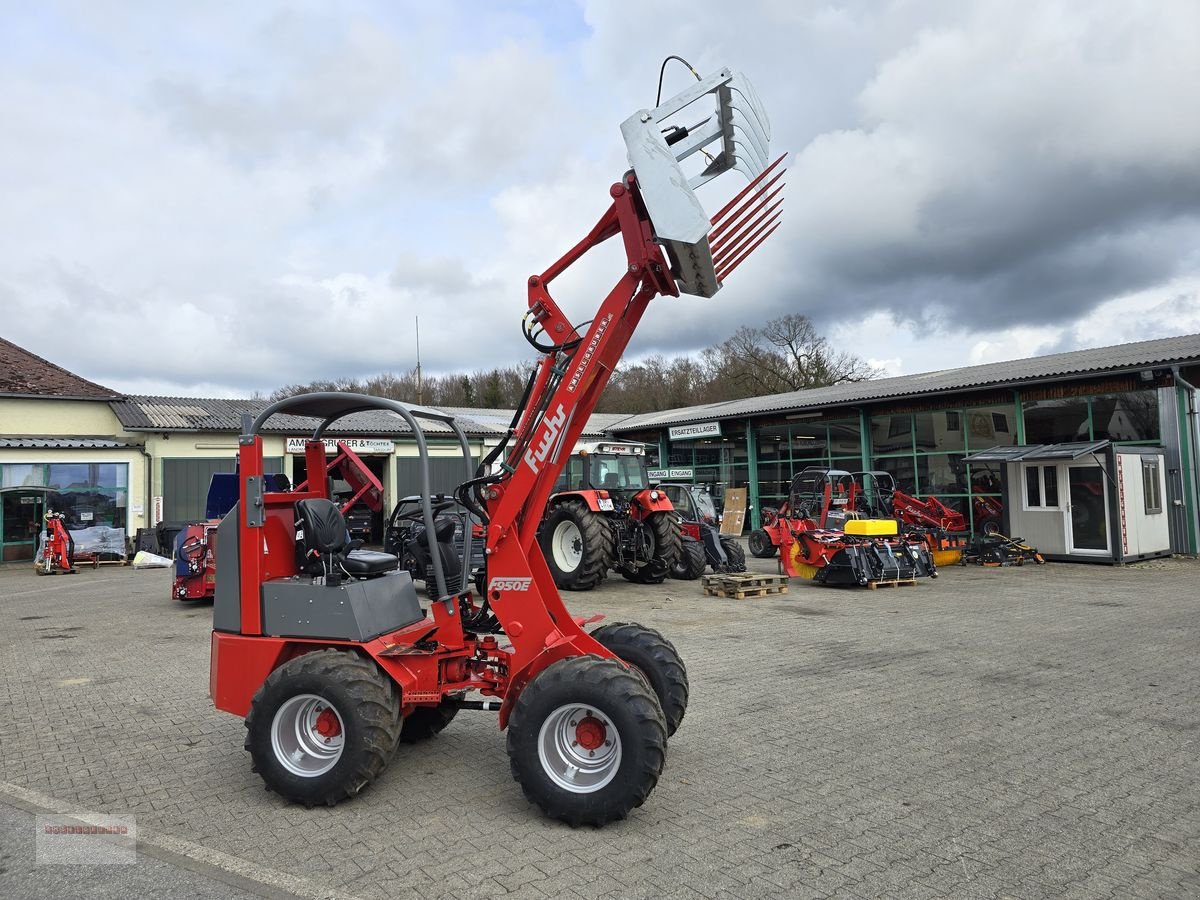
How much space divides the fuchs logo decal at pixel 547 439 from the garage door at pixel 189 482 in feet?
59.6

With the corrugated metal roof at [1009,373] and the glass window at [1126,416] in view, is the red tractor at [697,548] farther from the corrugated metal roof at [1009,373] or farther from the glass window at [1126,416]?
the glass window at [1126,416]

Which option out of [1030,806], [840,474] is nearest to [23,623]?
[1030,806]

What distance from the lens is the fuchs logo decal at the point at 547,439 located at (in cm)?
430

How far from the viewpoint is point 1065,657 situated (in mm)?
7316

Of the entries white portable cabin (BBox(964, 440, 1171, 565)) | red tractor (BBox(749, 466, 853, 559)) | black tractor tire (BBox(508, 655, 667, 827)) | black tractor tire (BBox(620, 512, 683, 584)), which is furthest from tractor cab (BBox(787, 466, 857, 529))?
black tractor tire (BBox(508, 655, 667, 827))

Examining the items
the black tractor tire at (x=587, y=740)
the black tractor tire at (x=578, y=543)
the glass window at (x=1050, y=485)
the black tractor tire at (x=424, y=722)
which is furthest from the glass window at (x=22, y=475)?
the glass window at (x=1050, y=485)

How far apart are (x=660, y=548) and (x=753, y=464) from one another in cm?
1229

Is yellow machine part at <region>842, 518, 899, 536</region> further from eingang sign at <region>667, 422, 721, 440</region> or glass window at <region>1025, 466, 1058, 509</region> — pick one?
eingang sign at <region>667, 422, 721, 440</region>

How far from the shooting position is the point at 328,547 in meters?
4.50

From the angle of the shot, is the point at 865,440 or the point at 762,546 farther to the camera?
the point at 865,440

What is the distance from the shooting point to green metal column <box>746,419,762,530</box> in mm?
24641

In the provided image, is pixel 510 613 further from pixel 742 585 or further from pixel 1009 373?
pixel 1009 373

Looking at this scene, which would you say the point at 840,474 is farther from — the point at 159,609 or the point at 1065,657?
the point at 159,609

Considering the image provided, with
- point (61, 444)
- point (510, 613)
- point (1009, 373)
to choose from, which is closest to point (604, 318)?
point (510, 613)
